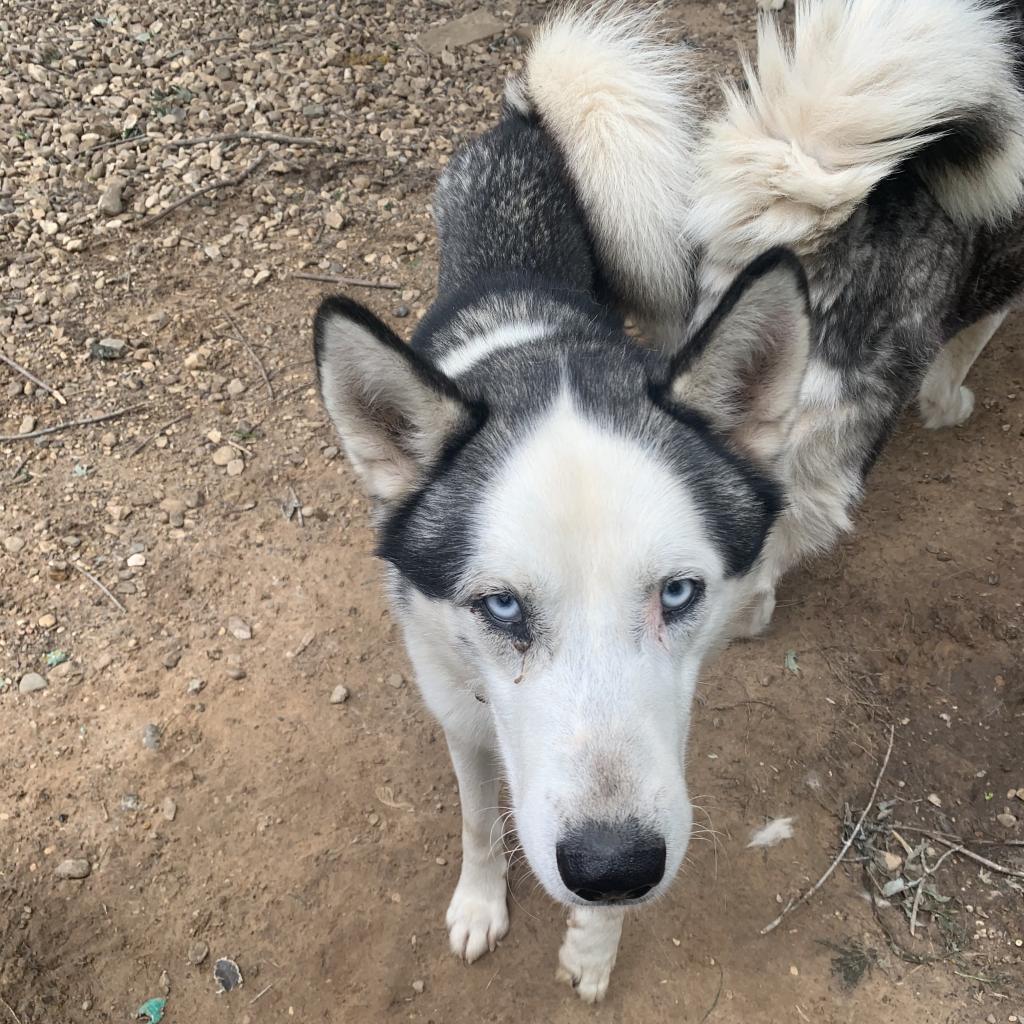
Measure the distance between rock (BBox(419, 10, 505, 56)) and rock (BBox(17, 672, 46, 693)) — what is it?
14.5 feet

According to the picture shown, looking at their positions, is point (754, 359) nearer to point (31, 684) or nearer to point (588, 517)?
point (588, 517)

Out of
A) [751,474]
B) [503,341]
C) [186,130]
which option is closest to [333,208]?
[186,130]

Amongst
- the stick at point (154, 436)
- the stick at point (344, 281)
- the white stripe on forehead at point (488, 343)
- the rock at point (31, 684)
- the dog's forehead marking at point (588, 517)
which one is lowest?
the rock at point (31, 684)

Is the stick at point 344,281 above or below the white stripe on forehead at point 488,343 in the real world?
below

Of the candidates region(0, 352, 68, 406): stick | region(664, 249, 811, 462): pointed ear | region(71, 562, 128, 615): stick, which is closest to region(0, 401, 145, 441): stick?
region(0, 352, 68, 406): stick

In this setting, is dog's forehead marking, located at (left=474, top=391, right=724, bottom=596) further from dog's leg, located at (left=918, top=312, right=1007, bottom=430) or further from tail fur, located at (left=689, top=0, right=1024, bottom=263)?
dog's leg, located at (left=918, top=312, right=1007, bottom=430)

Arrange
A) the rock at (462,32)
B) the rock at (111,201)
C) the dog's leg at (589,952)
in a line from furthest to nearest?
the rock at (462,32) < the rock at (111,201) < the dog's leg at (589,952)

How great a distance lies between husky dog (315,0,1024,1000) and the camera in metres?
1.59

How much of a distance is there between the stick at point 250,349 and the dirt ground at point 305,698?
0.06 feet

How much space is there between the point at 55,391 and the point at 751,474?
3.32 meters

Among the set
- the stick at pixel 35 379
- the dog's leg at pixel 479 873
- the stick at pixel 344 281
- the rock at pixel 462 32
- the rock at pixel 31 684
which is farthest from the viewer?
the rock at pixel 462 32

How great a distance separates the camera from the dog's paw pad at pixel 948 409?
385 centimetres

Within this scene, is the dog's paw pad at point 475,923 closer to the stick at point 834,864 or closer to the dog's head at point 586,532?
the stick at point 834,864

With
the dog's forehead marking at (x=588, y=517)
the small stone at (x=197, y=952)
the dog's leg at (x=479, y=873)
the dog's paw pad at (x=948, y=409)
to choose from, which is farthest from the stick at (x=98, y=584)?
the dog's paw pad at (x=948, y=409)
